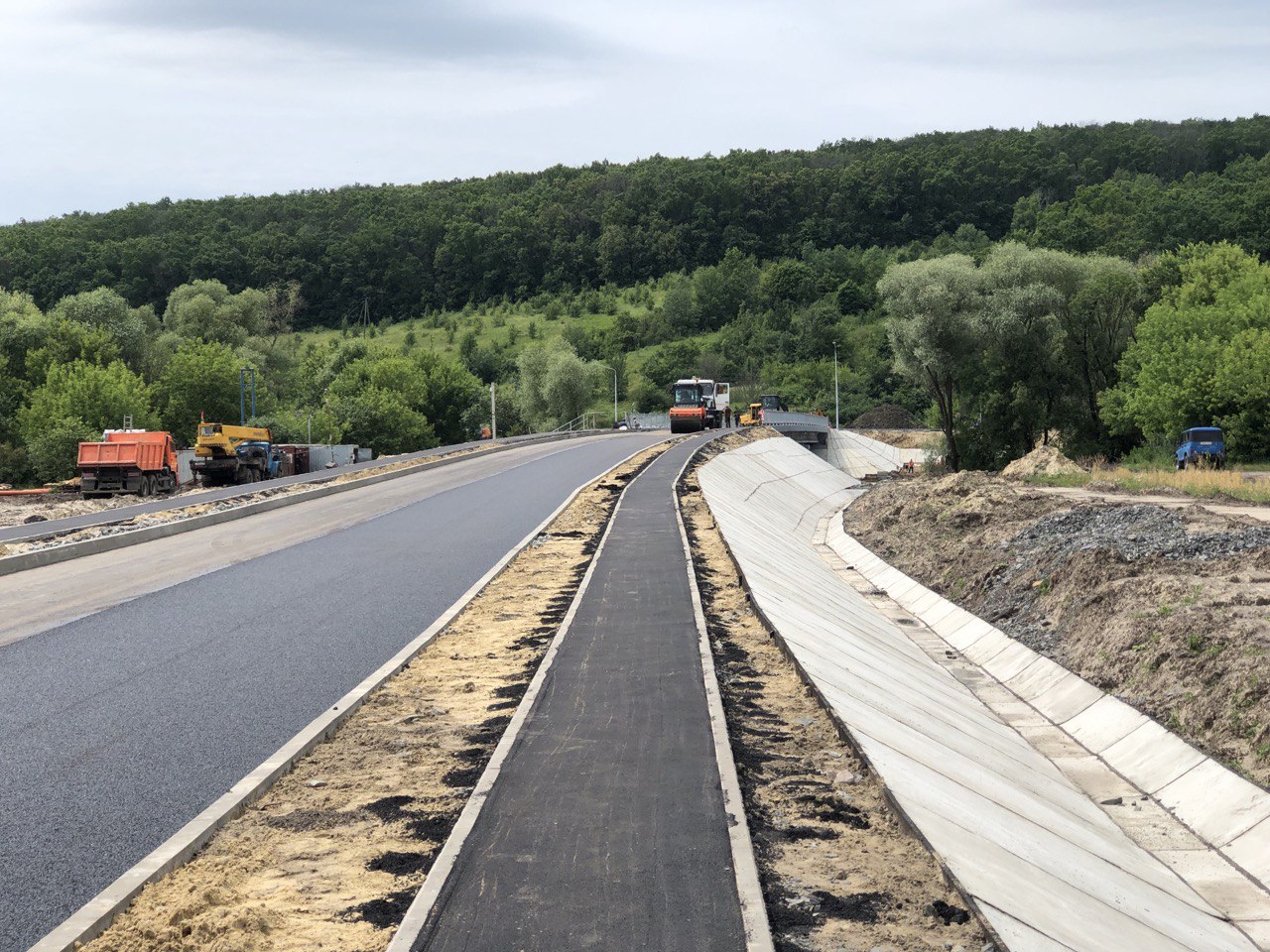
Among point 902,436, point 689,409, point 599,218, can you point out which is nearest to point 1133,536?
point 689,409

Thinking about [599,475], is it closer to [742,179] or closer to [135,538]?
[135,538]

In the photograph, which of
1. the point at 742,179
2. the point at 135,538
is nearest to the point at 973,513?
the point at 135,538

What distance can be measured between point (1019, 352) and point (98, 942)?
55.0 metres

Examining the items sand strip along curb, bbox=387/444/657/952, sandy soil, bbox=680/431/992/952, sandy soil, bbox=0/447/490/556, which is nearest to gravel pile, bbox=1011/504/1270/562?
sandy soil, bbox=680/431/992/952

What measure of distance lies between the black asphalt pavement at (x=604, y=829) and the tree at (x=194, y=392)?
72.2 metres

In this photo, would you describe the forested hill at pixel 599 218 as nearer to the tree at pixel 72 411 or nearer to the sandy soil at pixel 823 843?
the tree at pixel 72 411

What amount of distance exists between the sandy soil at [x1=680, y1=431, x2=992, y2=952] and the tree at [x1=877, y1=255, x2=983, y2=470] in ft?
152

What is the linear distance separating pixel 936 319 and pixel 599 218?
113529 millimetres

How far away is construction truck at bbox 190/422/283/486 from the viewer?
44625mm

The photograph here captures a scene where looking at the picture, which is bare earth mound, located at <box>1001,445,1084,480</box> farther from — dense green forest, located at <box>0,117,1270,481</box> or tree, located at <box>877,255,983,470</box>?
tree, located at <box>877,255,983,470</box>

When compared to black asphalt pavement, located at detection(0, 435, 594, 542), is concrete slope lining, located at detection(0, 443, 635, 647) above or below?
below

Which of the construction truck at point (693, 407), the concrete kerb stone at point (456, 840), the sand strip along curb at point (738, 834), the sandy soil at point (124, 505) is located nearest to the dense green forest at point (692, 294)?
the construction truck at point (693, 407)

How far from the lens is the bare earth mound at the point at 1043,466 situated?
4741 cm

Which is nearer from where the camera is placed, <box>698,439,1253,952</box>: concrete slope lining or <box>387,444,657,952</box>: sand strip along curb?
<box>387,444,657,952</box>: sand strip along curb
